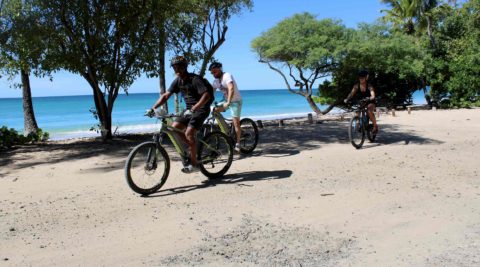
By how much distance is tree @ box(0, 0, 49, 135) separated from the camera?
10688 mm

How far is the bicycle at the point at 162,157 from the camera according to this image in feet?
19.5

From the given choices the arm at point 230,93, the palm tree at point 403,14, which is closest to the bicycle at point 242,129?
the arm at point 230,93

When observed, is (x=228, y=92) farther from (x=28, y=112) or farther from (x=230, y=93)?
(x=28, y=112)

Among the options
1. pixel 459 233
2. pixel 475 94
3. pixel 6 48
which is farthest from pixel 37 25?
pixel 475 94

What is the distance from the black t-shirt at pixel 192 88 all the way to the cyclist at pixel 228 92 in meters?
1.54

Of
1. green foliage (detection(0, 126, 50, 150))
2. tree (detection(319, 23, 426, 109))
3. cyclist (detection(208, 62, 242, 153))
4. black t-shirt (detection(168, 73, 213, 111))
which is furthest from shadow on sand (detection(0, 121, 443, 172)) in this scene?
tree (detection(319, 23, 426, 109))

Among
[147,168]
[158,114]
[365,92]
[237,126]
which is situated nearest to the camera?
[147,168]

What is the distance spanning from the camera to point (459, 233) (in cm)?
438

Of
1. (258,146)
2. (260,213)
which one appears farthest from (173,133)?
(258,146)

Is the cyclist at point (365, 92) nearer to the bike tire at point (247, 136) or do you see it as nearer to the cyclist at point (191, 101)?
the bike tire at point (247, 136)

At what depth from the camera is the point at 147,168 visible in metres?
6.02

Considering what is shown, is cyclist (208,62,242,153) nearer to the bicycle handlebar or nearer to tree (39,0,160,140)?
the bicycle handlebar

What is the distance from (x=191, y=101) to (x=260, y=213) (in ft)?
7.05

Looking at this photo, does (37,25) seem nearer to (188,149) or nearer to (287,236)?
(188,149)
